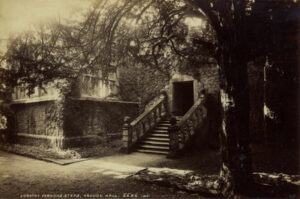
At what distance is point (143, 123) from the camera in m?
12.5

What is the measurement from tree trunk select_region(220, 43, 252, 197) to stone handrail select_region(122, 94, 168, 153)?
6.56 m

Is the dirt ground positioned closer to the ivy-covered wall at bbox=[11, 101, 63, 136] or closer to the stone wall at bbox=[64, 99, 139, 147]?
the ivy-covered wall at bbox=[11, 101, 63, 136]

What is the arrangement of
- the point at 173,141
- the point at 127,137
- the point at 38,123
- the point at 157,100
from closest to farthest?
the point at 173,141, the point at 127,137, the point at 38,123, the point at 157,100

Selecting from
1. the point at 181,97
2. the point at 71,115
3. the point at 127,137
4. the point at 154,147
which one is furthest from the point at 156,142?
the point at 181,97

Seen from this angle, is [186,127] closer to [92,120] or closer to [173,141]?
[173,141]

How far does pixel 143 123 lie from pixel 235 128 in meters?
7.49

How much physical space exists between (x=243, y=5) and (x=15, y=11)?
195 inches

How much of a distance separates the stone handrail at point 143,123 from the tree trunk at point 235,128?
21.5 feet

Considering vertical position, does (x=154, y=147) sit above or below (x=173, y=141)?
below

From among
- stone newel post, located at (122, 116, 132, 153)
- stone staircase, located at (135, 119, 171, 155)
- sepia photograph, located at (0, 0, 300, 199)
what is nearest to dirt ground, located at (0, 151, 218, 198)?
sepia photograph, located at (0, 0, 300, 199)

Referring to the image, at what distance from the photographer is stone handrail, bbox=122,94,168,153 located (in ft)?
37.8

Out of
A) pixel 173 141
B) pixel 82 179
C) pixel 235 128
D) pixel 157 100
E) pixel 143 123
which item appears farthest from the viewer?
pixel 157 100

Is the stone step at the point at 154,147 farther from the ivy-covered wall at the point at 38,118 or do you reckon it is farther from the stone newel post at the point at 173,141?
the ivy-covered wall at the point at 38,118

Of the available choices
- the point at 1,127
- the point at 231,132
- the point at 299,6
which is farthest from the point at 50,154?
the point at 299,6
